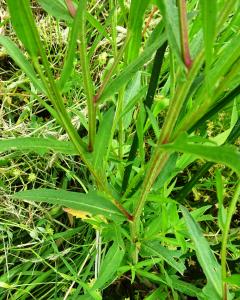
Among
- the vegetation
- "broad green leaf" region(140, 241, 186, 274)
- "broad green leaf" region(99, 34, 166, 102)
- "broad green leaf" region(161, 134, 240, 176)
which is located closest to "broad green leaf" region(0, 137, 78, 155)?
the vegetation

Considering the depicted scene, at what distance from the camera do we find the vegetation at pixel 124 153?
59 cm

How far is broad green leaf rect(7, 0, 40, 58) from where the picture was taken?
0.53 meters

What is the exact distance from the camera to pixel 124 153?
47.7 inches

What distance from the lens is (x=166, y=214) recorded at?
3.36 ft

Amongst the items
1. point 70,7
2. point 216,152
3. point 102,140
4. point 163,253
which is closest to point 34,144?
point 102,140

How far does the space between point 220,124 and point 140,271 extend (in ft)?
1.60

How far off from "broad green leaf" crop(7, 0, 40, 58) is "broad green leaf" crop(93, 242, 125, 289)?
1.76 ft

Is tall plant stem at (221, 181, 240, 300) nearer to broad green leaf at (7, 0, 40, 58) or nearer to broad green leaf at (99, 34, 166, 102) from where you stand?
broad green leaf at (99, 34, 166, 102)

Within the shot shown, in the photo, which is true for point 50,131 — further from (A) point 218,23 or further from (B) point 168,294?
(A) point 218,23

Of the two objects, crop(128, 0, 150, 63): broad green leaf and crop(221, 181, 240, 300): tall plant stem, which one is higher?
crop(128, 0, 150, 63): broad green leaf

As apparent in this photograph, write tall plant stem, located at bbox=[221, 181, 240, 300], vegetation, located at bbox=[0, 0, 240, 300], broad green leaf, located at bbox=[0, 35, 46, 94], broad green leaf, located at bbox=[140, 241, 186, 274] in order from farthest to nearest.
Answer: broad green leaf, located at bbox=[140, 241, 186, 274], tall plant stem, located at bbox=[221, 181, 240, 300], broad green leaf, located at bbox=[0, 35, 46, 94], vegetation, located at bbox=[0, 0, 240, 300]

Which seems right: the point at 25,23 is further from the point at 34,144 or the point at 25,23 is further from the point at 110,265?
the point at 110,265

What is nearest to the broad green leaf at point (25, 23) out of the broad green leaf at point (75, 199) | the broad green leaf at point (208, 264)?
the broad green leaf at point (75, 199)

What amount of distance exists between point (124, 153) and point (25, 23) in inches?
26.9
